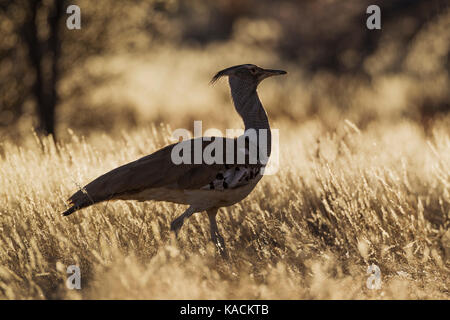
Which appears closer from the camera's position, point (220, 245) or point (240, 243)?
point (220, 245)

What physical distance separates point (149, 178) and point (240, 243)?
86 centimetres

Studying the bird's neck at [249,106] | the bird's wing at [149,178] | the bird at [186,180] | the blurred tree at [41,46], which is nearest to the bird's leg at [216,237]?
the bird at [186,180]

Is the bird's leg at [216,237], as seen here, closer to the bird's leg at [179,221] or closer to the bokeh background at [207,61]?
the bird's leg at [179,221]

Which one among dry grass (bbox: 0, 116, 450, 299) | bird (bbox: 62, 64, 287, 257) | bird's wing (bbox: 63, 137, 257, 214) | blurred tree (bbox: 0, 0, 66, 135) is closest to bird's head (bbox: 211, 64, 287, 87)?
bird (bbox: 62, 64, 287, 257)

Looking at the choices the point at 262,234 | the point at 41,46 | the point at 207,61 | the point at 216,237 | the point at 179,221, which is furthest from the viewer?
the point at 207,61

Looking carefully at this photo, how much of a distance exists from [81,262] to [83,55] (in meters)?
5.94

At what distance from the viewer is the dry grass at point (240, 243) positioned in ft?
10.5

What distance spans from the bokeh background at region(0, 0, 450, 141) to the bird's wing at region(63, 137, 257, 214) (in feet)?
17.7

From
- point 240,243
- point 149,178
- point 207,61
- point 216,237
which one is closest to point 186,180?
point 149,178

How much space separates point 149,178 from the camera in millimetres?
3730

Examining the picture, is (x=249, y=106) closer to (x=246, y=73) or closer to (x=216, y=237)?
(x=246, y=73)

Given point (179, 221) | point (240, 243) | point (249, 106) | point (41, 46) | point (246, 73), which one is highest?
point (41, 46)

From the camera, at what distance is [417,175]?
554 centimetres

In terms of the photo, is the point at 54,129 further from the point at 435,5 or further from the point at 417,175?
the point at 435,5
